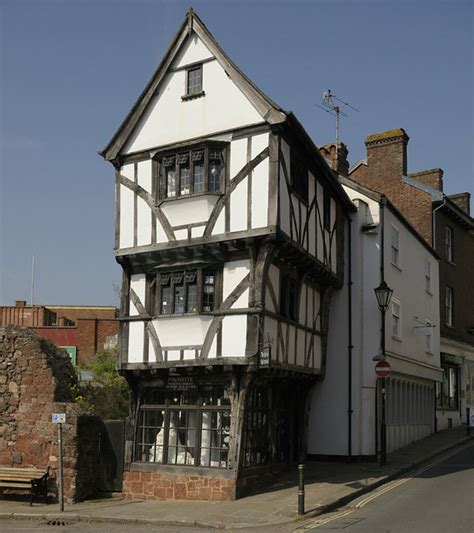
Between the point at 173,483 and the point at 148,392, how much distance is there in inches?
97.4

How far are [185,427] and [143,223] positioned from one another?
5.32 metres

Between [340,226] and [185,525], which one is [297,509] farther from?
[340,226]

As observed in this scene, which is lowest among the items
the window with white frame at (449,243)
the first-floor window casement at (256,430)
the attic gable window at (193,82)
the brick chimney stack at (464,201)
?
the first-floor window casement at (256,430)

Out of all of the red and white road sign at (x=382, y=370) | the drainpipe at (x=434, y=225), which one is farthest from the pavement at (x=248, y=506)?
the drainpipe at (x=434, y=225)

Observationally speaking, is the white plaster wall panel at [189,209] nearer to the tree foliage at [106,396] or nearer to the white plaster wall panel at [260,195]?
the white plaster wall panel at [260,195]

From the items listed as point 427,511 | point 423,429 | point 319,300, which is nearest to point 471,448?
point 423,429

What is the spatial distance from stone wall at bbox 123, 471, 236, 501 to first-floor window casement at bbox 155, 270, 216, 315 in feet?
13.0

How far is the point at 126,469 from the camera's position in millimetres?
18062

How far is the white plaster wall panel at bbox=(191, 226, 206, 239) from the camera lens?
17.5m

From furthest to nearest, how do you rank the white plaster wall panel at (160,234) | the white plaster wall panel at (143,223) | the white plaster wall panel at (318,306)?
the white plaster wall panel at (318,306), the white plaster wall panel at (143,223), the white plaster wall panel at (160,234)

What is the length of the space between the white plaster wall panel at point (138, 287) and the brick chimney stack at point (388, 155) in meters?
17.5

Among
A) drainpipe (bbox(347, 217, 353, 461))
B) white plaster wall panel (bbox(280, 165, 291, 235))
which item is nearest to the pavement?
drainpipe (bbox(347, 217, 353, 461))

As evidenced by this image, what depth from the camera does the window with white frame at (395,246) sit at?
2411 centimetres

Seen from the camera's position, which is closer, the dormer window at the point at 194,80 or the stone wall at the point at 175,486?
the stone wall at the point at 175,486
